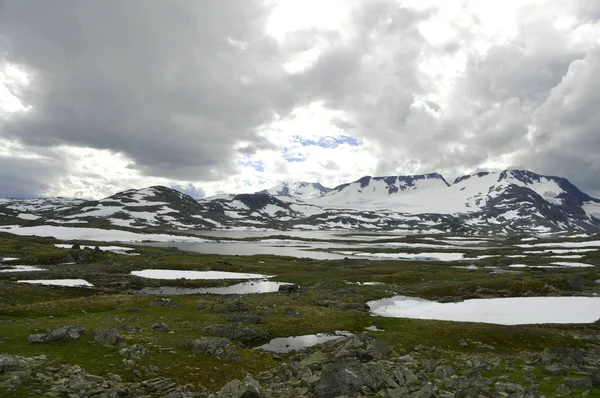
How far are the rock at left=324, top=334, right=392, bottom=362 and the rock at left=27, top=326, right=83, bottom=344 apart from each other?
814 inches

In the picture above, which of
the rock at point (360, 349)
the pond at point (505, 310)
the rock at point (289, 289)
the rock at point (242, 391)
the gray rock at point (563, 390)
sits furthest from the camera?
the rock at point (289, 289)

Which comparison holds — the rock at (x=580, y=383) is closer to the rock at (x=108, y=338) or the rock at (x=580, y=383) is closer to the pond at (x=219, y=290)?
the rock at (x=108, y=338)

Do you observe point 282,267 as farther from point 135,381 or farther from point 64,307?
point 135,381

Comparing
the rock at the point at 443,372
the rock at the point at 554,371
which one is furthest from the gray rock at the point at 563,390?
the rock at the point at 443,372

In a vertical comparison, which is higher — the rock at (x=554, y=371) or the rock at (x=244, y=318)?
the rock at (x=554, y=371)

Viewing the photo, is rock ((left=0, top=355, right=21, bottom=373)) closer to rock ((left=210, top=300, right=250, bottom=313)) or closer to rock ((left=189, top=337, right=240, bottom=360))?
rock ((left=189, top=337, right=240, bottom=360))

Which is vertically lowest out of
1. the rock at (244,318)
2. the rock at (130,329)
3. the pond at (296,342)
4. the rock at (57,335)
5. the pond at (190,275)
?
the pond at (296,342)

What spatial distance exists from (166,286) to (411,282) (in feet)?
185

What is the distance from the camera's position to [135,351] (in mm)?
27750

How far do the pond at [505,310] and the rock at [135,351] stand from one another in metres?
37.5

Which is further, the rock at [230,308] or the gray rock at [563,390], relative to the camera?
the rock at [230,308]

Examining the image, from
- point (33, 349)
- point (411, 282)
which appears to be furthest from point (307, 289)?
point (33, 349)

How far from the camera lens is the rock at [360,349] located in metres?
30.8

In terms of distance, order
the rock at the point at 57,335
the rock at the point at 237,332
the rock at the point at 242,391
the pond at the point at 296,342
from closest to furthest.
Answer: the rock at the point at 242,391
the rock at the point at 57,335
the pond at the point at 296,342
the rock at the point at 237,332
